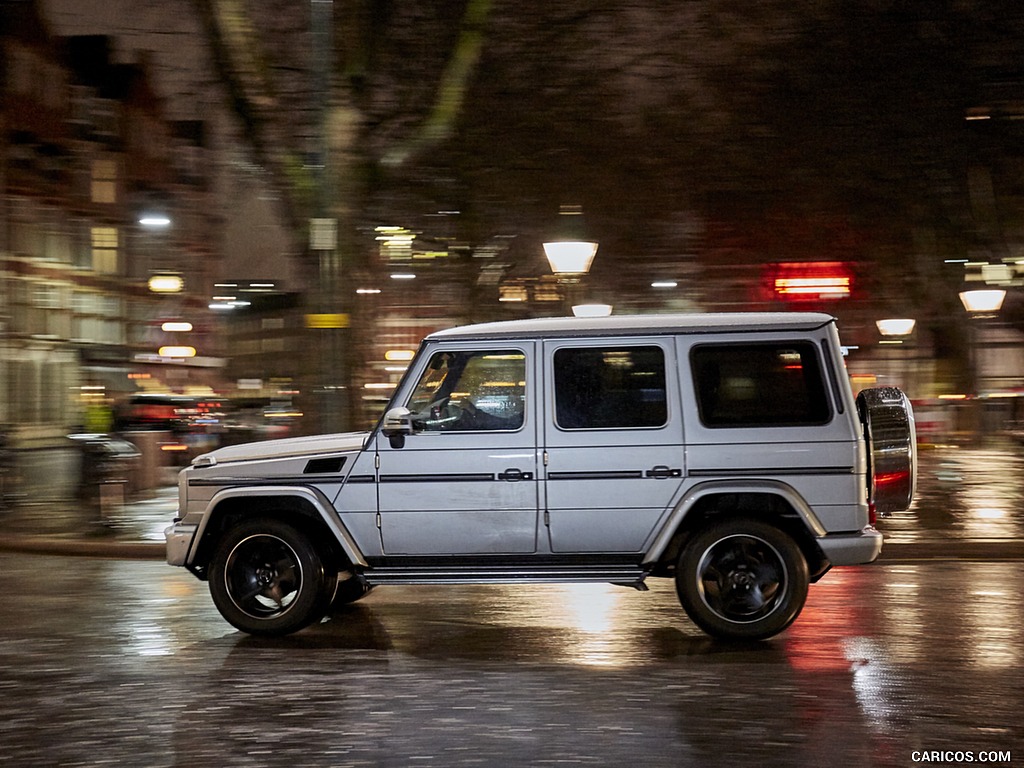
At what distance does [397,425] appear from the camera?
25.5 ft

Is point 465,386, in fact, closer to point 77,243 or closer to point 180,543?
point 180,543

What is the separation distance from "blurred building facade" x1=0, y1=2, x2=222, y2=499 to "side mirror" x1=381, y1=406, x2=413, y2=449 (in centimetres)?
1396

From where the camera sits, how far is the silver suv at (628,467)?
25.0 feet

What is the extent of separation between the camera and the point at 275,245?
787 inches

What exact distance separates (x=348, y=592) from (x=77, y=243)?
169 feet

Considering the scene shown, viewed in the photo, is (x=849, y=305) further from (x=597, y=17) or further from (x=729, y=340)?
(x=729, y=340)

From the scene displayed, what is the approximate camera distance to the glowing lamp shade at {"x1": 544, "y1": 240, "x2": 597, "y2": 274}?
616 inches

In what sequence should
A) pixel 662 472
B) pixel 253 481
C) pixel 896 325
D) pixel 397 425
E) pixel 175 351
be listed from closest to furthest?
pixel 662 472 < pixel 397 425 < pixel 253 481 < pixel 896 325 < pixel 175 351

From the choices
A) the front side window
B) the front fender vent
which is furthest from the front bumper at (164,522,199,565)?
the front side window

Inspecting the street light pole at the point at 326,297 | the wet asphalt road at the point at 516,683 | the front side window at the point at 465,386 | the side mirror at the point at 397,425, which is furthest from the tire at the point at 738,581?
the street light pole at the point at 326,297

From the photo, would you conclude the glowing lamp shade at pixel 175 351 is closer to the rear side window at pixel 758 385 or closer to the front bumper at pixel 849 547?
the rear side window at pixel 758 385

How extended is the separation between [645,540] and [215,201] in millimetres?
12324

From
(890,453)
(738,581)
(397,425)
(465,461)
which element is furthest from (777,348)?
(397,425)

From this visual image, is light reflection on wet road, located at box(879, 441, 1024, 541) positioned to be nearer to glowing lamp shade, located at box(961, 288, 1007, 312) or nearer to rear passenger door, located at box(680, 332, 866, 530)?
glowing lamp shade, located at box(961, 288, 1007, 312)
